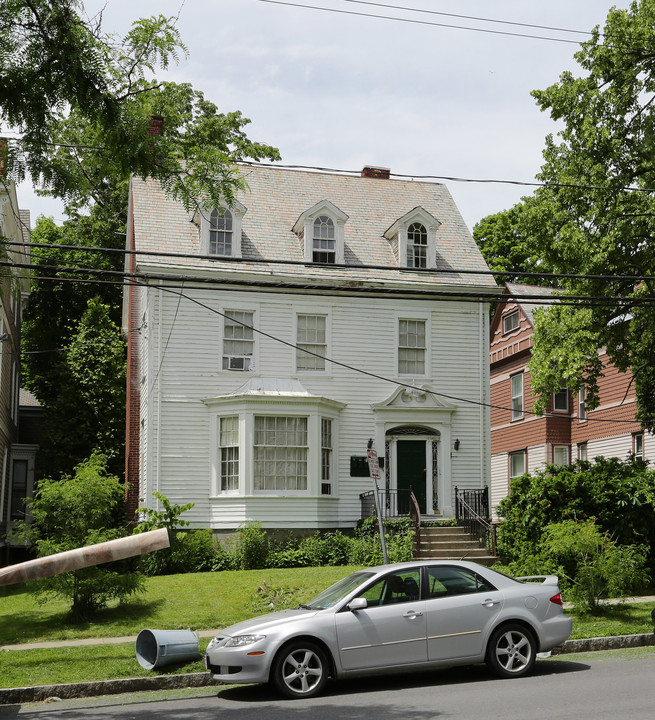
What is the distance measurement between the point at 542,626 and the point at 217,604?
7.30 metres

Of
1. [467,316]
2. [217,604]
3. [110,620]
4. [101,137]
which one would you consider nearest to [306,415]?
[467,316]

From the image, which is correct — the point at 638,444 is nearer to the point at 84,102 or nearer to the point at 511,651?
the point at 511,651

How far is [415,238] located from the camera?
26859mm

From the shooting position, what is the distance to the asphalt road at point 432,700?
9.16 m

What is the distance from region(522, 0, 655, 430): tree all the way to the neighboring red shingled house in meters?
8.89

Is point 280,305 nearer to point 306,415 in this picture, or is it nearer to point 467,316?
point 306,415

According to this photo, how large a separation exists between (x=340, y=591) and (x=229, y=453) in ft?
42.5

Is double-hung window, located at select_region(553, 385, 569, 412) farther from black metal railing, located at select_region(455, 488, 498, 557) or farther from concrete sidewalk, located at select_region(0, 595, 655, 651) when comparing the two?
concrete sidewalk, located at select_region(0, 595, 655, 651)

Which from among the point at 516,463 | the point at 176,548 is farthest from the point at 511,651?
the point at 516,463

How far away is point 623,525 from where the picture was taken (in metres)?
18.8

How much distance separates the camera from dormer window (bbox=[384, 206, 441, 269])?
2639 cm

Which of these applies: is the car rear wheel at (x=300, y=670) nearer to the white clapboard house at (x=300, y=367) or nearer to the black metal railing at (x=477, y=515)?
the black metal railing at (x=477, y=515)

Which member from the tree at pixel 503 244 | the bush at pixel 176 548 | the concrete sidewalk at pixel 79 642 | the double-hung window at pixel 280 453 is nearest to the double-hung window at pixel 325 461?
the double-hung window at pixel 280 453

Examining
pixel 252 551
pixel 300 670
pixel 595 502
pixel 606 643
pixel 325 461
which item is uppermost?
pixel 325 461
